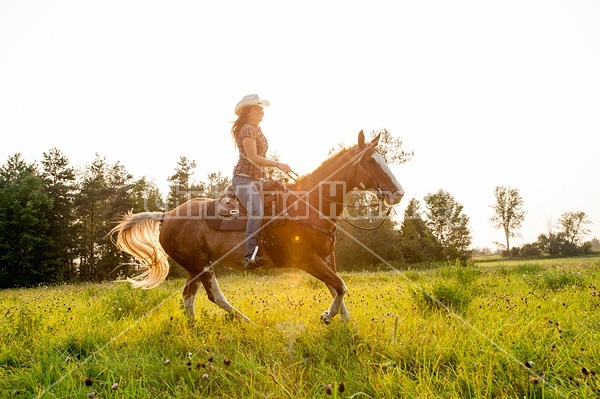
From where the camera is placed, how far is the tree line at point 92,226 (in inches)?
1433

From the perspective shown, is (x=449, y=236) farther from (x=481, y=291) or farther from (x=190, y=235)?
(x=190, y=235)

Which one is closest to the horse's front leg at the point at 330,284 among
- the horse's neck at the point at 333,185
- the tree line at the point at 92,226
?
the horse's neck at the point at 333,185

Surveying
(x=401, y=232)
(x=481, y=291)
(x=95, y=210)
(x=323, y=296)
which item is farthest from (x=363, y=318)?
(x=95, y=210)

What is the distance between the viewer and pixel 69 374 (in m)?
3.53

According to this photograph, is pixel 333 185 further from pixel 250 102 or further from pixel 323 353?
pixel 323 353

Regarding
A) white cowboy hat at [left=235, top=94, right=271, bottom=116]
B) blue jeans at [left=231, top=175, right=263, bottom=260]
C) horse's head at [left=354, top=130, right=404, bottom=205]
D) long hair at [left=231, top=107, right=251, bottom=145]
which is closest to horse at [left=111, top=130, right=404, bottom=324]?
horse's head at [left=354, top=130, right=404, bottom=205]

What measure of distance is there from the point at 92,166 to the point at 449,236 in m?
48.4

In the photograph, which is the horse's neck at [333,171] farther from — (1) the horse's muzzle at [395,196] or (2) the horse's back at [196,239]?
(2) the horse's back at [196,239]

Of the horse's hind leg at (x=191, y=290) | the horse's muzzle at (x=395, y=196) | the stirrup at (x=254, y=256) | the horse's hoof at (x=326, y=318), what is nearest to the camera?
the horse's muzzle at (x=395, y=196)

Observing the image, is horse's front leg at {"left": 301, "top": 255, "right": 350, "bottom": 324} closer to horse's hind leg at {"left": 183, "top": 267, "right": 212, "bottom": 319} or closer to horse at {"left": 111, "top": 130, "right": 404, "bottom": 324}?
horse at {"left": 111, "top": 130, "right": 404, "bottom": 324}

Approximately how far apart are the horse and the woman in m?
0.23

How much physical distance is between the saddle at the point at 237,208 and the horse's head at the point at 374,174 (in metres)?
1.43

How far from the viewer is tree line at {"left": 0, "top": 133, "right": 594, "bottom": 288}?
1433 inches

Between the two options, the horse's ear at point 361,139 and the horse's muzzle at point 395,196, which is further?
the horse's ear at point 361,139
